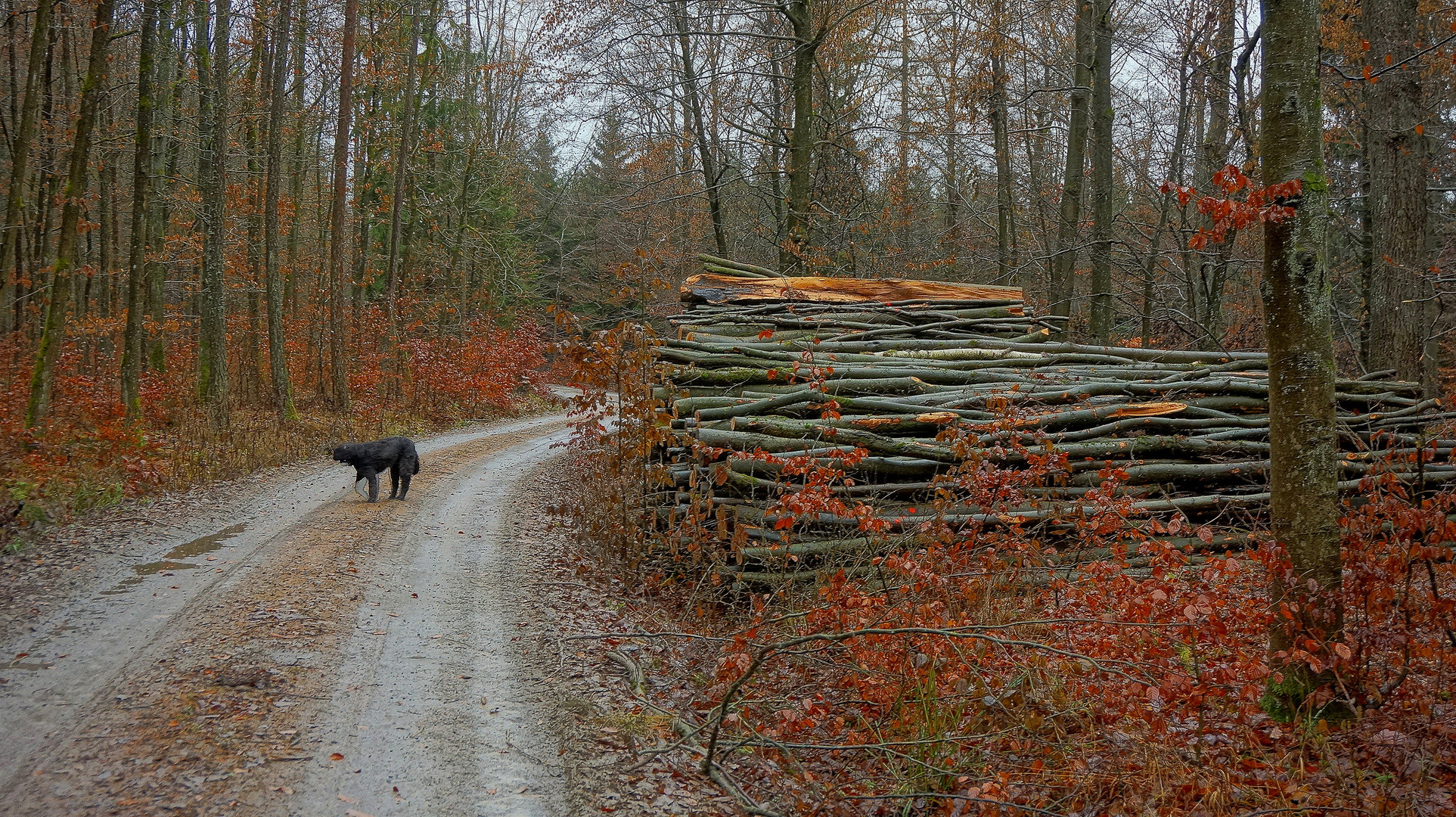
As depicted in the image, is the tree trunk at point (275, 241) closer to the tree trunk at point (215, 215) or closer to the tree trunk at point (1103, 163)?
the tree trunk at point (215, 215)

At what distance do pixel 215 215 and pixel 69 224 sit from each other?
4539 millimetres

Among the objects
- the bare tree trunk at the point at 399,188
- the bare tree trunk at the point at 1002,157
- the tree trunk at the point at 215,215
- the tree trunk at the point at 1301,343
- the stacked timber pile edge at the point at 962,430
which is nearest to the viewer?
the tree trunk at the point at 1301,343

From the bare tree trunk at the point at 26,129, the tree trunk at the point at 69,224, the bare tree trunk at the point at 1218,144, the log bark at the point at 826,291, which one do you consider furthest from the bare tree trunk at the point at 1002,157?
the bare tree trunk at the point at 26,129

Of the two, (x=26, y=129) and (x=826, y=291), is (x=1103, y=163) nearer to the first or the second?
(x=826, y=291)

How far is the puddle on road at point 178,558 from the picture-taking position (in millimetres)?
7367

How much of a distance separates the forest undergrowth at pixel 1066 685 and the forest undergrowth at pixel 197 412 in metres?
8.08

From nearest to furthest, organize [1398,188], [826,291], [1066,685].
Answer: [1066,685] < [1398,188] < [826,291]

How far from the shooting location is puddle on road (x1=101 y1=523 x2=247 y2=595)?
24.2 feet

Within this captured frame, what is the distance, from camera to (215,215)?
15812 mm

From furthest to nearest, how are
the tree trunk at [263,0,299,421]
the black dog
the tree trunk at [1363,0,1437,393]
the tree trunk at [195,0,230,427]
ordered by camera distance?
the tree trunk at [263,0,299,421], the tree trunk at [195,0,230,427], the black dog, the tree trunk at [1363,0,1437,393]

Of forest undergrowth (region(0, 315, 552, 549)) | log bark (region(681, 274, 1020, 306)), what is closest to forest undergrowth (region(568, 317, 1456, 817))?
log bark (region(681, 274, 1020, 306))

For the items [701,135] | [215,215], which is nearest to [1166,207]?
[701,135]

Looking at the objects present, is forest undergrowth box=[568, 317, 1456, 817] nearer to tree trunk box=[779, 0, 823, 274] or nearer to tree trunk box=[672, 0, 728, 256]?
tree trunk box=[779, 0, 823, 274]

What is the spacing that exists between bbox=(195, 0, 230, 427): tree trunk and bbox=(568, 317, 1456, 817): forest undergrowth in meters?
13.3
